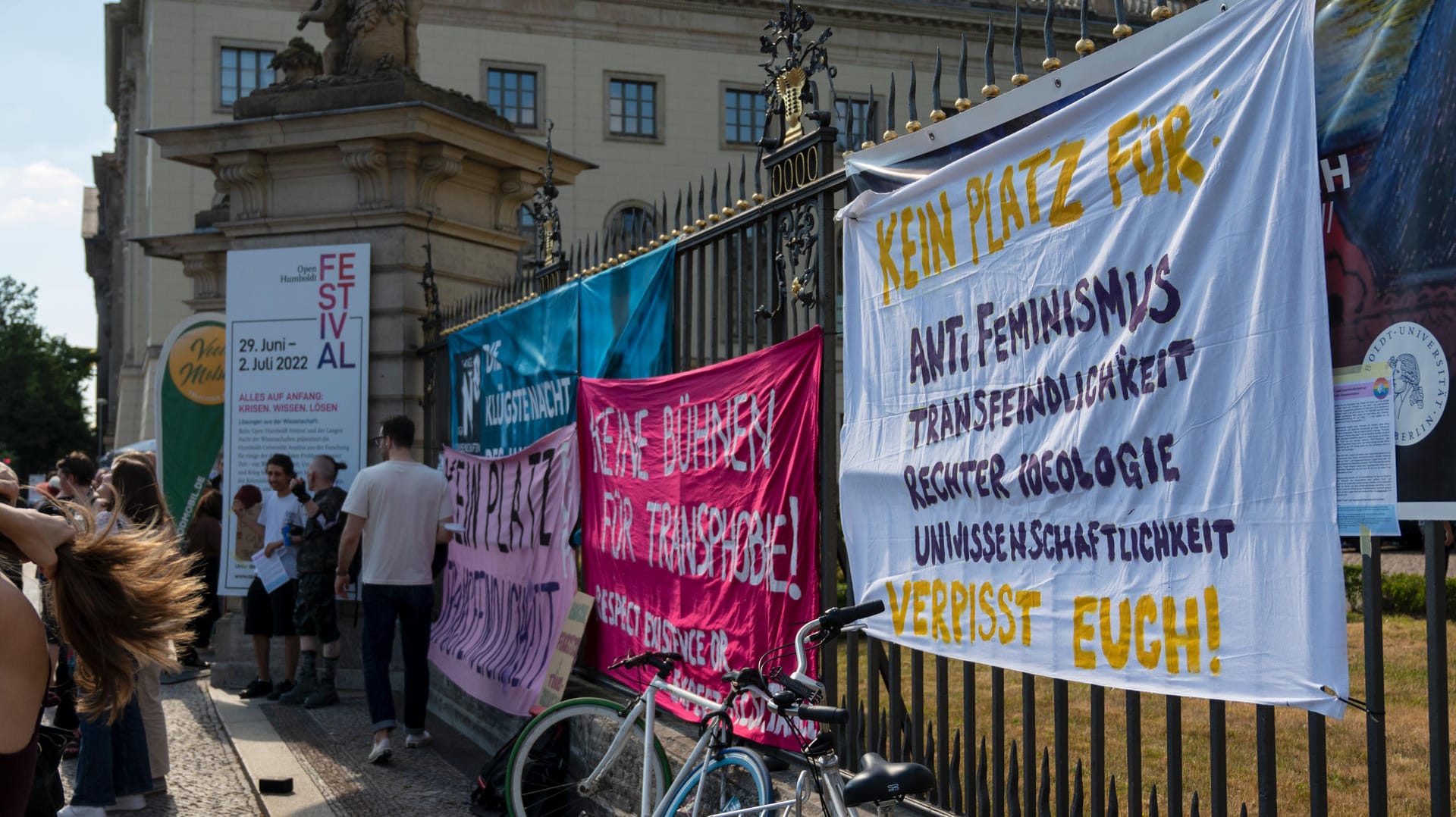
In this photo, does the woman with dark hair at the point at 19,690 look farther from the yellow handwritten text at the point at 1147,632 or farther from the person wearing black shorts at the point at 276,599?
the person wearing black shorts at the point at 276,599

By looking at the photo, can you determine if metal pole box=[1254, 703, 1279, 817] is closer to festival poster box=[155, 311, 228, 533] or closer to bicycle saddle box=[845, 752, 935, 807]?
bicycle saddle box=[845, 752, 935, 807]

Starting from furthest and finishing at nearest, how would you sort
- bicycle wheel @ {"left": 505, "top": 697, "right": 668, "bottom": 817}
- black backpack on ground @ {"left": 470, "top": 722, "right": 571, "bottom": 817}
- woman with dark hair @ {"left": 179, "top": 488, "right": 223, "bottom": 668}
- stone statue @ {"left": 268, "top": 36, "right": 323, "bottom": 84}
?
1. stone statue @ {"left": 268, "top": 36, "right": 323, "bottom": 84}
2. woman with dark hair @ {"left": 179, "top": 488, "right": 223, "bottom": 668}
3. black backpack on ground @ {"left": 470, "top": 722, "right": 571, "bottom": 817}
4. bicycle wheel @ {"left": 505, "top": 697, "right": 668, "bottom": 817}

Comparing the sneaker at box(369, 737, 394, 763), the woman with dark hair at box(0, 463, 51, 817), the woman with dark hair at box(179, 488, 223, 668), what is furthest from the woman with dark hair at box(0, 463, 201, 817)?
the woman with dark hair at box(179, 488, 223, 668)

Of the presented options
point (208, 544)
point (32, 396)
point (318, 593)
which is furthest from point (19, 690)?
point (32, 396)

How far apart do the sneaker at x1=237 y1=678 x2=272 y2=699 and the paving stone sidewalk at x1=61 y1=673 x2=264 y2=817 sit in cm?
28

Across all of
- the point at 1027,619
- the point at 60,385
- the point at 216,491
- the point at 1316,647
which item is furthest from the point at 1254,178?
the point at 60,385

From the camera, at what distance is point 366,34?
10977mm

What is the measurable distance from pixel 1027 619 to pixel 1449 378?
1394 mm

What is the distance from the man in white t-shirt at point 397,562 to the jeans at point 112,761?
52.6 inches

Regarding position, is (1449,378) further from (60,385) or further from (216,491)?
(60,385)

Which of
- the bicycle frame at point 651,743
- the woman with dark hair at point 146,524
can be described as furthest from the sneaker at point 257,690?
the bicycle frame at point 651,743

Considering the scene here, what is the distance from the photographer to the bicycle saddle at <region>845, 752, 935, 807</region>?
3.23m

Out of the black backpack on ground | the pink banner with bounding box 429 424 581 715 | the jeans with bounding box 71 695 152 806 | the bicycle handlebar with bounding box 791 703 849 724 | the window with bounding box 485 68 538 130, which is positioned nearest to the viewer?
the bicycle handlebar with bounding box 791 703 849 724

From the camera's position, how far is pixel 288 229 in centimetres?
1077
